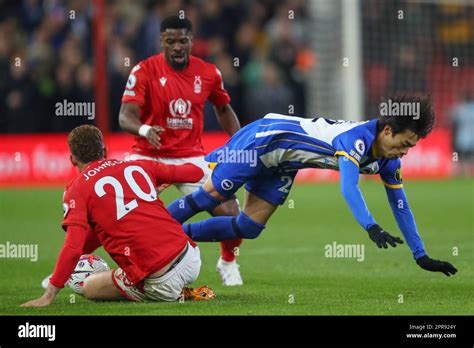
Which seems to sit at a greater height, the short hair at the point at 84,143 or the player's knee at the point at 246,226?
the short hair at the point at 84,143

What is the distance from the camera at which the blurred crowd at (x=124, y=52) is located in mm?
21984

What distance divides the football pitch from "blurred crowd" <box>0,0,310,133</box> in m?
3.38

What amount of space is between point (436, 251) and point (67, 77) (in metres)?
12.0

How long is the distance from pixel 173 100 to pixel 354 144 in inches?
111

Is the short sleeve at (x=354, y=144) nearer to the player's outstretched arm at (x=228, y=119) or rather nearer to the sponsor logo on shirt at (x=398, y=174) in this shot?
the sponsor logo on shirt at (x=398, y=174)

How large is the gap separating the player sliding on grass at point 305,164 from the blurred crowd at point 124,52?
41.5 feet

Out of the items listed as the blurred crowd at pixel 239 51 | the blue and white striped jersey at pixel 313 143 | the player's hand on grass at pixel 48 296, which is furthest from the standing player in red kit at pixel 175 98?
the blurred crowd at pixel 239 51

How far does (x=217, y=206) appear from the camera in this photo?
960 centimetres

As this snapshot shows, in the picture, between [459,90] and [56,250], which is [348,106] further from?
[56,250]

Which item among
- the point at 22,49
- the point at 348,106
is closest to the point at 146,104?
the point at 348,106

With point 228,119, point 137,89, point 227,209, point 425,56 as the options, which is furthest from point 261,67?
point 227,209

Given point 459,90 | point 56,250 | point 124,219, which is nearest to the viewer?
point 124,219

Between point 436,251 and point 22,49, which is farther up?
point 22,49
